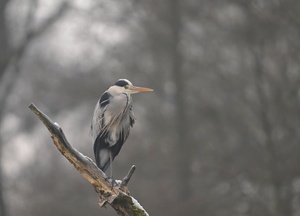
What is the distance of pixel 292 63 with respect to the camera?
1747 centimetres

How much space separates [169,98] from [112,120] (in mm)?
17134

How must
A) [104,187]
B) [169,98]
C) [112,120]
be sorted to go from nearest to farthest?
[104,187], [112,120], [169,98]

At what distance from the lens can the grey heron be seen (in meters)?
8.62

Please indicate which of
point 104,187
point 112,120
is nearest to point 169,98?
point 112,120

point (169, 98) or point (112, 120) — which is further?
point (169, 98)

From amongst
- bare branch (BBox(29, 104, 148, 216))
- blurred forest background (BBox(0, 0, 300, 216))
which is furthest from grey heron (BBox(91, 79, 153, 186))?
blurred forest background (BBox(0, 0, 300, 216))

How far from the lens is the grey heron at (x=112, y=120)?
340 inches

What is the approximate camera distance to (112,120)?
8641 mm

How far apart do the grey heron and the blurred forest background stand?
7798mm

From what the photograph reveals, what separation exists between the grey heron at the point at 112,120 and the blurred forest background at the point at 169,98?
780 centimetres

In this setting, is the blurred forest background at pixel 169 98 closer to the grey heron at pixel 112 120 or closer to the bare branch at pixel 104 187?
the grey heron at pixel 112 120

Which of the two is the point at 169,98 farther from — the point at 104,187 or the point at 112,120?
the point at 104,187

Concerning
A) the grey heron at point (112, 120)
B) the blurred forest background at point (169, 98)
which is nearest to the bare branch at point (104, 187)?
the grey heron at point (112, 120)

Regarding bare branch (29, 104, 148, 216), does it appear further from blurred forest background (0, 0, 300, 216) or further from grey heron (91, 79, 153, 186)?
blurred forest background (0, 0, 300, 216)
